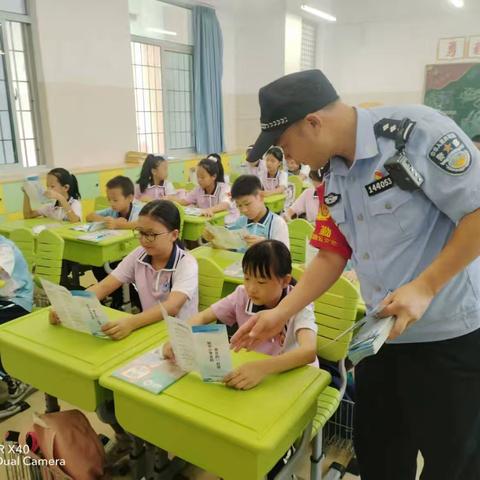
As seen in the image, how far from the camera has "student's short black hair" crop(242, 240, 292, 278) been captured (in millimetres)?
1617

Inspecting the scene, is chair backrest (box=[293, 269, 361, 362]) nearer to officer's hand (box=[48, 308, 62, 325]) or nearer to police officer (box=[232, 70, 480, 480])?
police officer (box=[232, 70, 480, 480])

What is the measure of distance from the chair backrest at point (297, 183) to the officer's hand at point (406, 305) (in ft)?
15.2

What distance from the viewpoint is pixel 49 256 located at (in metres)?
2.79

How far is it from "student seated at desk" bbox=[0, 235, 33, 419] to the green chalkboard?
745cm

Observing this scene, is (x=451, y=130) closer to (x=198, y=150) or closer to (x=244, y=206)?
(x=244, y=206)

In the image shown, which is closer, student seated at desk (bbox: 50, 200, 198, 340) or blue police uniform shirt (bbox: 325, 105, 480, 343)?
blue police uniform shirt (bbox: 325, 105, 480, 343)

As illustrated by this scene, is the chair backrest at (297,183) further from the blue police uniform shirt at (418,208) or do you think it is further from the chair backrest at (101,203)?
the blue police uniform shirt at (418,208)

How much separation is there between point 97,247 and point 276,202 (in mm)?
2250

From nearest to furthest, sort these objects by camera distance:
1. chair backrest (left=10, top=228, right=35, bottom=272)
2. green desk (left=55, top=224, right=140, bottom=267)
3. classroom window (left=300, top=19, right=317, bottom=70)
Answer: chair backrest (left=10, top=228, right=35, bottom=272), green desk (left=55, top=224, right=140, bottom=267), classroom window (left=300, top=19, right=317, bottom=70)

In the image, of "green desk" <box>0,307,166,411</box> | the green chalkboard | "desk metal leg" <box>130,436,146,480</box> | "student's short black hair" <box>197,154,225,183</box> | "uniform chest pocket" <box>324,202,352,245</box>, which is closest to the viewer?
"uniform chest pocket" <box>324,202,352,245</box>

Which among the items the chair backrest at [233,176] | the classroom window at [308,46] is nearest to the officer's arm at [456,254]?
the chair backrest at [233,176]

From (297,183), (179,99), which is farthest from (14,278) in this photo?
(179,99)

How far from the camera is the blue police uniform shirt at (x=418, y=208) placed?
0.94 meters

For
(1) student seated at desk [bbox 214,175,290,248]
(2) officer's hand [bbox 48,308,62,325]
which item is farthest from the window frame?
(2) officer's hand [bbox 48,308,62,325]
